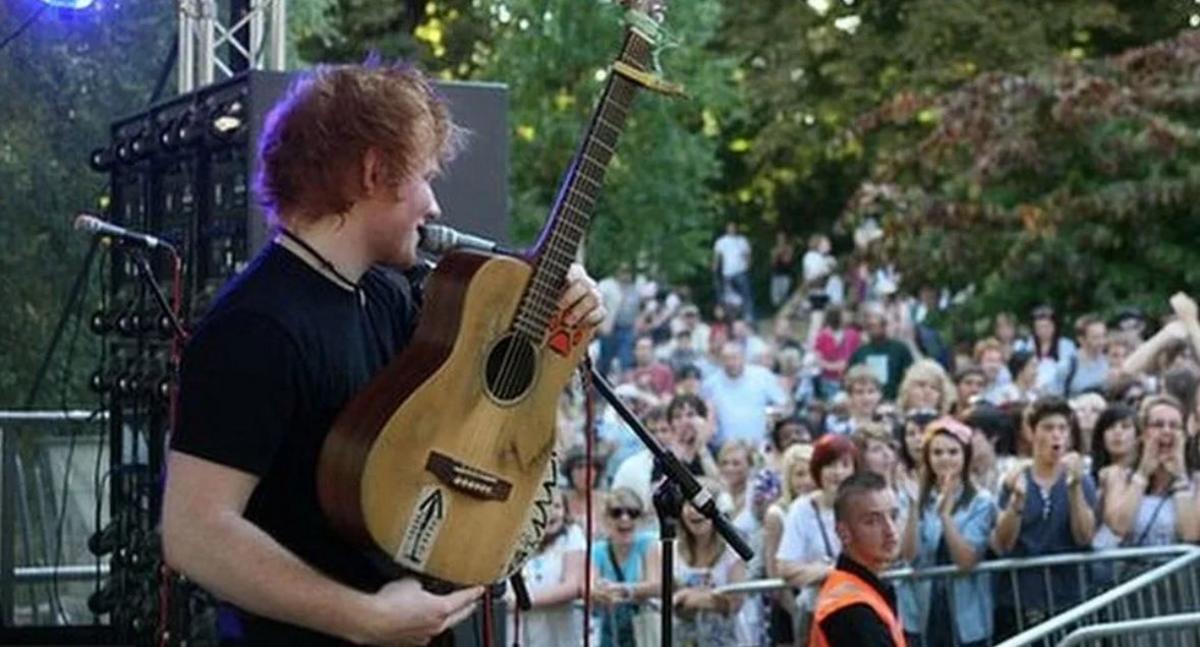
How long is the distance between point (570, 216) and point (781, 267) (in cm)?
2679

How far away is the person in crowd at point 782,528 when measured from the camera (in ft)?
30.3

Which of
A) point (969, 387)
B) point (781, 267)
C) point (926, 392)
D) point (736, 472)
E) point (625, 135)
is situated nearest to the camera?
point (736, 472)

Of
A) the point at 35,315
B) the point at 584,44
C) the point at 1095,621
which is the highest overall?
the point at 584,44

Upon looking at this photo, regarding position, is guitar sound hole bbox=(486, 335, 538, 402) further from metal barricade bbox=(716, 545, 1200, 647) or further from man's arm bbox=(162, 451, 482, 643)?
metal barricade bbox=(716, 545, 1200, 647)

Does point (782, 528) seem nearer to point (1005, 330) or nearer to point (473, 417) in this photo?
point (473, 417)

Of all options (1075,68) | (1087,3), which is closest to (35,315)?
(1075,68)

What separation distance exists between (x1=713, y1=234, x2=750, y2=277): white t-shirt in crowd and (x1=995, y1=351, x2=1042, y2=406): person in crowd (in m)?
11.2

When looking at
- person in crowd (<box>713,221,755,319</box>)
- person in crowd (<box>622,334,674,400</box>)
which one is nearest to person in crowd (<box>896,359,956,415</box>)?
person in crowd (<box>622,334,674,400</box>)

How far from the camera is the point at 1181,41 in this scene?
62.6 ft

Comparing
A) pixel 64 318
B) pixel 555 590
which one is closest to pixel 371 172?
pixel 555 590

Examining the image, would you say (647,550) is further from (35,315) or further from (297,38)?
(297,38)

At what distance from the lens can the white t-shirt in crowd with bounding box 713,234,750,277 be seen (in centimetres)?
2783

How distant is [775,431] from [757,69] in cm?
1413

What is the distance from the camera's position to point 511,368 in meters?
3.67
